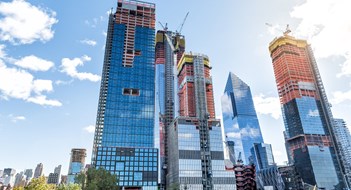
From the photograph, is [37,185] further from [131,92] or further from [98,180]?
[131,92]

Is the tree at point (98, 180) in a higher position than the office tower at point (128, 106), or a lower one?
lower

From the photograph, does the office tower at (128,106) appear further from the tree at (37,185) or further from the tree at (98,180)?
the tree at (37,185)

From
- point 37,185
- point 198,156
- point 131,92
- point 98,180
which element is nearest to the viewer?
point 37,185

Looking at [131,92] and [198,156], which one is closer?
[198,156]

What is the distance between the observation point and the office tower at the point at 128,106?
502ft

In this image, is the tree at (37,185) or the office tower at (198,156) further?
the office tower at (198,156)

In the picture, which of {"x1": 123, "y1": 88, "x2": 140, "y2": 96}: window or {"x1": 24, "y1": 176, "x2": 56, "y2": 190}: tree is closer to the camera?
{"x1": 24, "y1": 176, "x2": 56, "y2": 190}: tree

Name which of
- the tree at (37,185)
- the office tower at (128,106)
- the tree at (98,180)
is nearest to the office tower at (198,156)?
the office tower at (128,106)

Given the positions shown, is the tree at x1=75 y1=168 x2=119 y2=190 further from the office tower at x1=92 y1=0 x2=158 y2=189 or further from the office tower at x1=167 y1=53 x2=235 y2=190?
the office tower at x1=167 y1=53 x2=235 y2=190

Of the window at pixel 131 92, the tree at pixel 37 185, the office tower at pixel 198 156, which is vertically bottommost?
the tree at pixel 37 185

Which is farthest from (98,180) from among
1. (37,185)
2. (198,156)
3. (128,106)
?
(198,156)

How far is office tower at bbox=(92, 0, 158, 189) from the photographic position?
502 feet

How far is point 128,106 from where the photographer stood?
6688 inches

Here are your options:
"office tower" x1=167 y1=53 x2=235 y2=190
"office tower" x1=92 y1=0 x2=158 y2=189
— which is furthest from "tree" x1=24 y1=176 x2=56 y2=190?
"office tower" x1=167 y1=53 x2=235 y2=190
